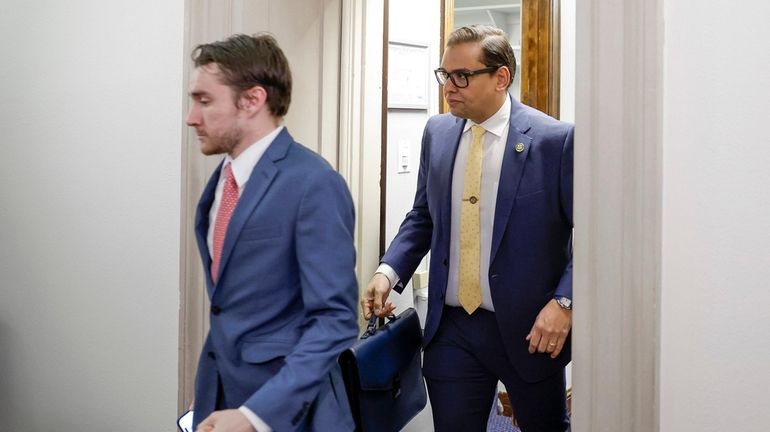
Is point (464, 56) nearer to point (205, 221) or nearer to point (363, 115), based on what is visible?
point (363, 115)

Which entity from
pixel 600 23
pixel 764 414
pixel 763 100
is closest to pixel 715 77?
pixel 763 100

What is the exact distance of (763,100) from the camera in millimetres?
1299

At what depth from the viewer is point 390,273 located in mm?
2166

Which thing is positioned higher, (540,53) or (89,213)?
(540,53)

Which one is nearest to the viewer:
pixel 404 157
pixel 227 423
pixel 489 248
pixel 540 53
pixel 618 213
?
pixel 227 423

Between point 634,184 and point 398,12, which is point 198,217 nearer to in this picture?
point 634,184

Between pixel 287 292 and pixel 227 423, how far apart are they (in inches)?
8.5

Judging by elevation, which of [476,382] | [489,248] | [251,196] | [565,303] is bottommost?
[476,382]

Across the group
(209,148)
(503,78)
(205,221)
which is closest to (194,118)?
(209,148)

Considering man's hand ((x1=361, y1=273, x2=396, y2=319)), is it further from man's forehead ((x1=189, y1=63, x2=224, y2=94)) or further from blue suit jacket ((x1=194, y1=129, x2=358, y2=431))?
man's forehead ((x1=189, y1=63, x2=224, y2=94))

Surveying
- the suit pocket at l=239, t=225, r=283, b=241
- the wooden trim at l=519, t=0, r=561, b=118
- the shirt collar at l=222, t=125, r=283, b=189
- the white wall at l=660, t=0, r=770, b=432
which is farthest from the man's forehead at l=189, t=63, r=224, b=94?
the wooden trim at l=519, t=0, r=561, b=118

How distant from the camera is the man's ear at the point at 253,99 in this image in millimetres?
1250

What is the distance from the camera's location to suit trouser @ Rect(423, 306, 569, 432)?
2041 mm

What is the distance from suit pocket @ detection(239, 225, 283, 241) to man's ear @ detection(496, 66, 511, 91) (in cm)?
106
